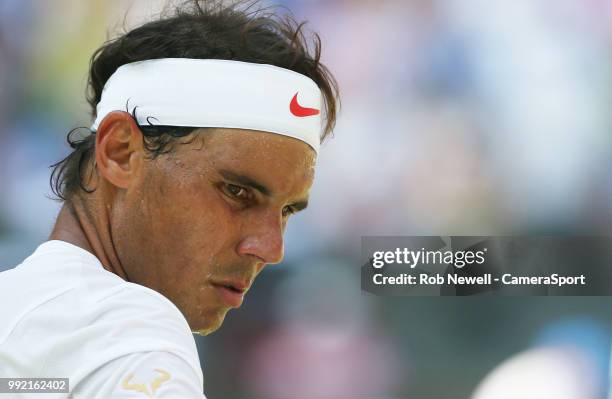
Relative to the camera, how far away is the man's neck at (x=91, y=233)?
1461 millimetres

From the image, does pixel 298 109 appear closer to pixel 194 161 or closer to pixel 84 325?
pixel 194 161

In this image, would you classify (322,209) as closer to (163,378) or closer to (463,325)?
(463,325)

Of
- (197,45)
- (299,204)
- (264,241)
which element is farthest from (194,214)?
(197,45)

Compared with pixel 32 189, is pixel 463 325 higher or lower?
lower

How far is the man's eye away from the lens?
1446mm

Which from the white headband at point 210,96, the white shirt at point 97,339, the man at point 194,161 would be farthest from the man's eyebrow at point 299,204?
the white shirt at point 97,339

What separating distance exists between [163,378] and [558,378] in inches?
160

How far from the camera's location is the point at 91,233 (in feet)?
4.82

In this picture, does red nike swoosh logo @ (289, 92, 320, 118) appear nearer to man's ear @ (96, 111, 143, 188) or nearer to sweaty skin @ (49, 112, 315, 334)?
sweaty skin @ (49, 112, 315, 334)

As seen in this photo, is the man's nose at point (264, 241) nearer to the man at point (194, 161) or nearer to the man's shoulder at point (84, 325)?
the man at point (194, 161)

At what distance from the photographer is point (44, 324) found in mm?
951

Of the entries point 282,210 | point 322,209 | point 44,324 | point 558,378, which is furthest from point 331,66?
point 44,324

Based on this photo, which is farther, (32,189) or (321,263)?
(321,263)

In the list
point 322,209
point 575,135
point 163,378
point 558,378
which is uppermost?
point 575,135
